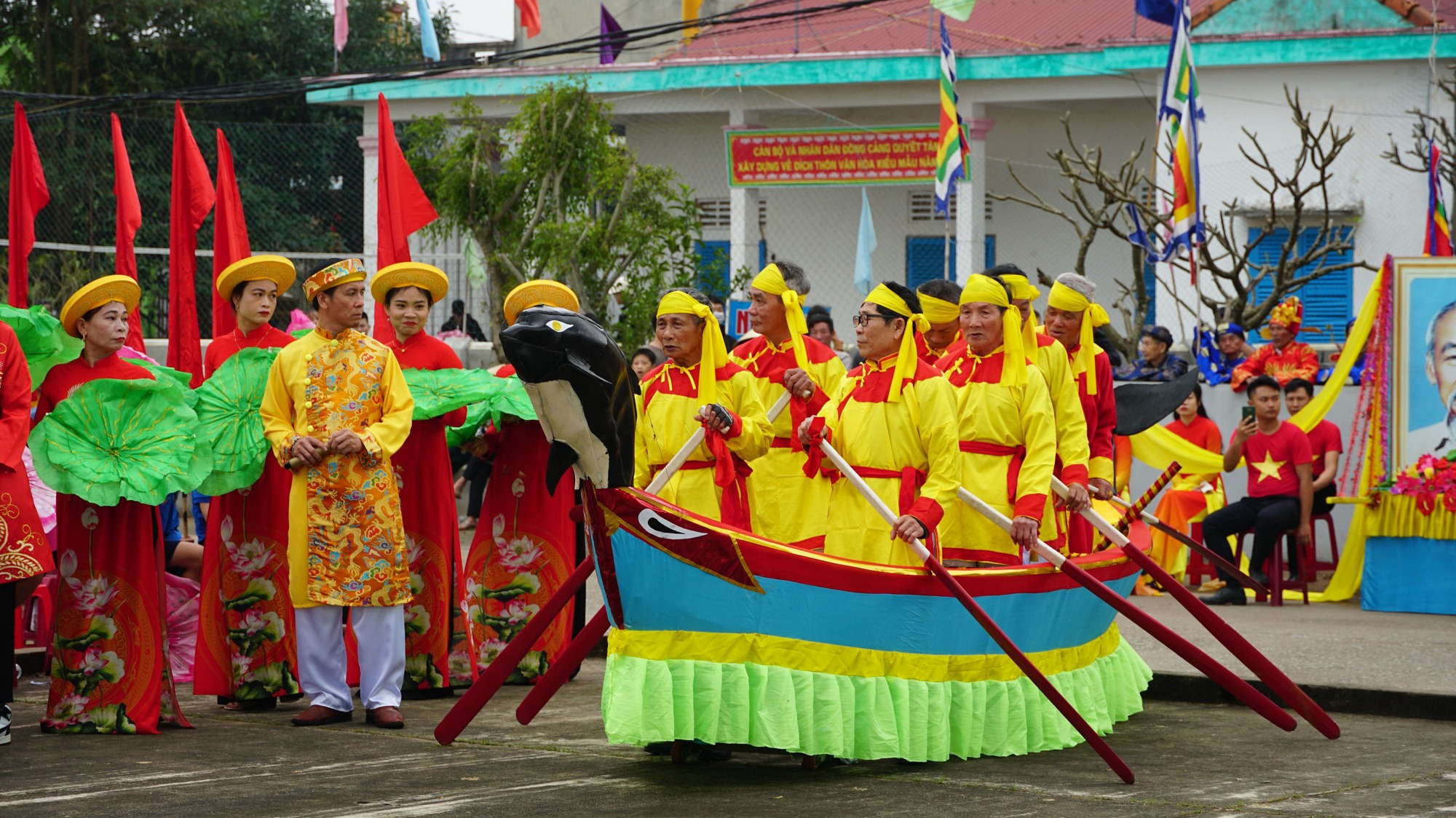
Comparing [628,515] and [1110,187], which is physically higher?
[1110,187]

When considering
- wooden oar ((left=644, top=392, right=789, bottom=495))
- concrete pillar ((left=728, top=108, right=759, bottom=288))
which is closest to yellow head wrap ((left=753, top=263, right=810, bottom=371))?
wooden oar ((left=644, top=392, right=789, bottom=495))

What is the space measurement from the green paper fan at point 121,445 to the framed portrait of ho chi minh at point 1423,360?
276 inches

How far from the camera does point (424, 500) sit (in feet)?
24.0

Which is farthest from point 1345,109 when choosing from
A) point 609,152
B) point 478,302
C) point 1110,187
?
point 478,302

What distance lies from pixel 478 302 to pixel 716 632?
14.2 meters

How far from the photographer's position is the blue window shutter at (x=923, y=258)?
64.3ft

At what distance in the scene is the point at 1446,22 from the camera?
52.4 ft

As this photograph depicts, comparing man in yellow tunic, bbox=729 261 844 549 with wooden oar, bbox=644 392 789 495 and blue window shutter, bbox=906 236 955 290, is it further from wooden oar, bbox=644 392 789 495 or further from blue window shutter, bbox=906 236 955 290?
blue window shutter, bbox=906 236 955 290

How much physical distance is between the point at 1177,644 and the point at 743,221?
12853mm

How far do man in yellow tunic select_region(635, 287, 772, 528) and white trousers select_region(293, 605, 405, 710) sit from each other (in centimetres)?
119

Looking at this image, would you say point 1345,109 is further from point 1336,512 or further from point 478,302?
point 478,302

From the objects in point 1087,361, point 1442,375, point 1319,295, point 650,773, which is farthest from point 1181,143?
point 650,773

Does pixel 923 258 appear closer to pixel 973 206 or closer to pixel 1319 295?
pixel 973 206

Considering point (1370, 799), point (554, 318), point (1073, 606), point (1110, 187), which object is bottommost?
point (1370, 799)
